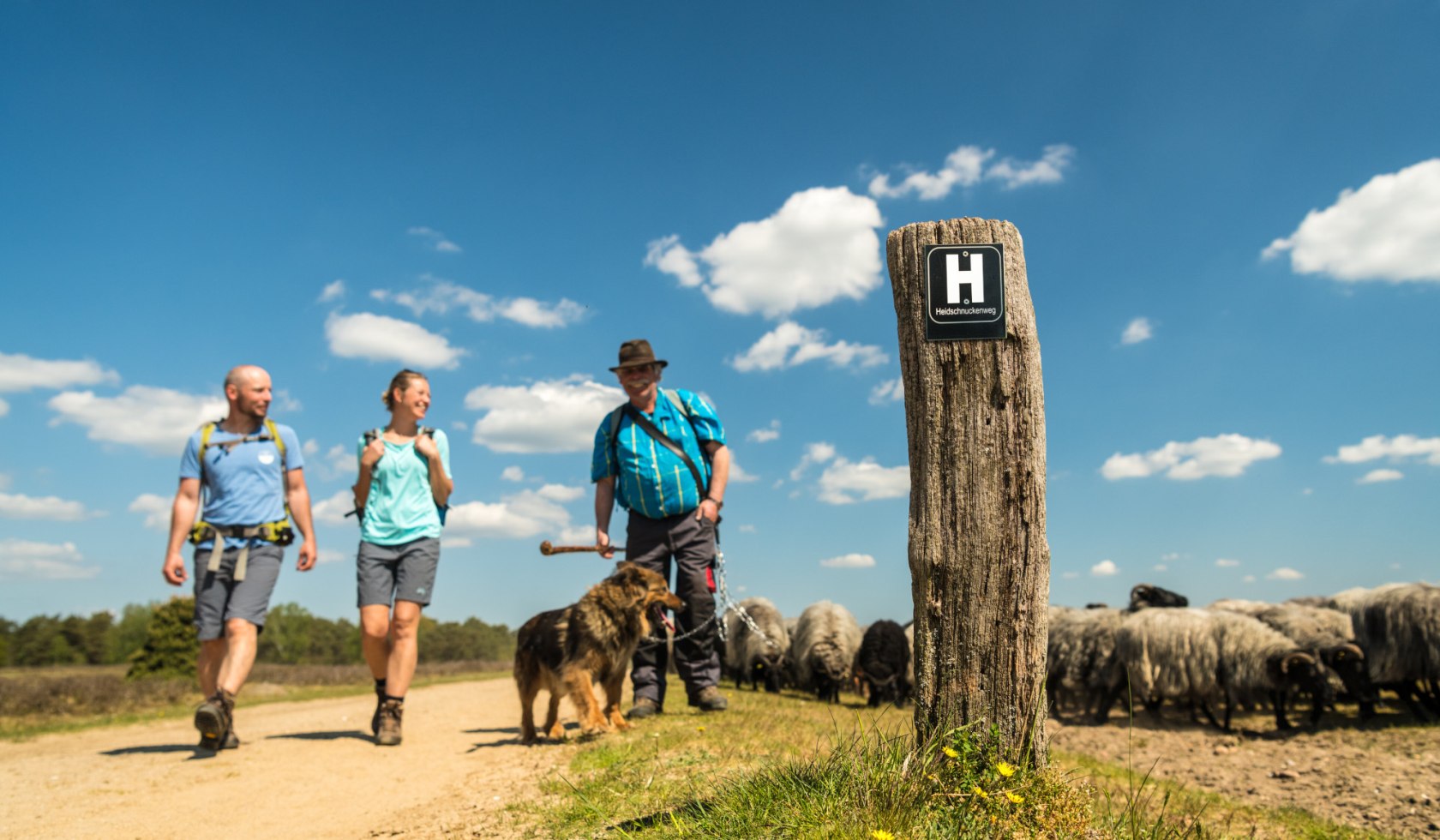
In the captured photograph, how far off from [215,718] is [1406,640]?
13868mm

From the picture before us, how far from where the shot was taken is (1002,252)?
12.1 feet

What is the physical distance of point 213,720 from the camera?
6188mm

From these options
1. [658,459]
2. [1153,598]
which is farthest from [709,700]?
[1153,598]

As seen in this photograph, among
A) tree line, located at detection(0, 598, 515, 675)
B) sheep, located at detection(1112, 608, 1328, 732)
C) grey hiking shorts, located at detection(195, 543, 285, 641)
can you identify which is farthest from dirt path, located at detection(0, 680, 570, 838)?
tree line, located at detection(0, 598, 515, 675)

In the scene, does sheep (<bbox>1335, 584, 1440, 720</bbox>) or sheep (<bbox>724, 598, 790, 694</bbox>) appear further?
sheep (<bbox>724, 598, 790, 694</bbox>)

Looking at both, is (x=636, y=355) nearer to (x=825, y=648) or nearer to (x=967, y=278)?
(x=967, y=278)

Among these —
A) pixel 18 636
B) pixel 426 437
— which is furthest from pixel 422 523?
pixel 18 636

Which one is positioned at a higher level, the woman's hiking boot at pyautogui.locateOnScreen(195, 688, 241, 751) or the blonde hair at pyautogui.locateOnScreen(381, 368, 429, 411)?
the blonde hair at pyautogui.locateOnScreen(381, 368, 429, 411)

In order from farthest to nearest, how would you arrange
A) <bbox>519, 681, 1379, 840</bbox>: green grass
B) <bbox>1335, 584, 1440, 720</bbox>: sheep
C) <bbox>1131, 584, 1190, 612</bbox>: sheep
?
<bbox>1131, 584, 1190, 612</bbox>: sheep → <bbox>1335, 584, 1440, 720</bbox>: sheep → <bbox>519, 681, 1379, 840</bbox>: green grass

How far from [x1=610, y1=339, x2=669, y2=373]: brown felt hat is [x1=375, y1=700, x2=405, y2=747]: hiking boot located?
3328mm

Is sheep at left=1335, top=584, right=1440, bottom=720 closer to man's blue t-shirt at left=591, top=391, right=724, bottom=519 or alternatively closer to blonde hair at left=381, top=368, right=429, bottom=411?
man's blue t-shirt at left=591, top=391, right=724, bottom=519

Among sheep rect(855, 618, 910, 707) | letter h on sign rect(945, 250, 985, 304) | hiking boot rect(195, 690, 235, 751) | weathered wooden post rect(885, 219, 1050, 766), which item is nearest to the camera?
weathered wooden post rect(885, 219, 1050, 766)

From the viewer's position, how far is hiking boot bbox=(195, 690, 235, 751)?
616 centimetres

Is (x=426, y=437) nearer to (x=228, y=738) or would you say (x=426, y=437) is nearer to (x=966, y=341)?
(x=228, y=738)
